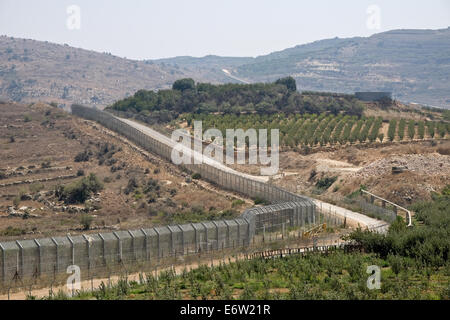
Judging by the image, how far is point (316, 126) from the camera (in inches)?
3585

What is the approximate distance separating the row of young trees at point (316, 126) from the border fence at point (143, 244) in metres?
41.9

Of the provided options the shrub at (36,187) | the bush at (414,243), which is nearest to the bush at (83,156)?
the shrub at (36,187)

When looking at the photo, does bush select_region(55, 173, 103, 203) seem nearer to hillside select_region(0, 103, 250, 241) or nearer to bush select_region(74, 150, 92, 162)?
hillside select_region(0, 103, 250, 241)

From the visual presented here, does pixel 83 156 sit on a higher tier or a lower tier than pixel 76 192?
lower

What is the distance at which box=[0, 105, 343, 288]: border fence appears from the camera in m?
27.1

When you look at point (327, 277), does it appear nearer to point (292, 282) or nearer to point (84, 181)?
point (292, 282)

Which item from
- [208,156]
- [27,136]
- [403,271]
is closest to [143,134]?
[208,156]

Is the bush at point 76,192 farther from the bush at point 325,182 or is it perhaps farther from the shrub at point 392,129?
the shrub at point 392,129

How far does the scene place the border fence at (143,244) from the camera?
27141 mm

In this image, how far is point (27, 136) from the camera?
95938 mm

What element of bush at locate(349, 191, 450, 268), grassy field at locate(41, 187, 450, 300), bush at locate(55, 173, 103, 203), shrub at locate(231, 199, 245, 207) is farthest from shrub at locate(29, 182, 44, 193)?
bush at locate(349, 191, 450, 268)

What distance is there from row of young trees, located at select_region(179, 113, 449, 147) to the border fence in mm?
41926

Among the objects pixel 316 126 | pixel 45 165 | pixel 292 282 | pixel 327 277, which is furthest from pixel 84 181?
pixel 316 126

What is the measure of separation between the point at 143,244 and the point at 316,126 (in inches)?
2511
